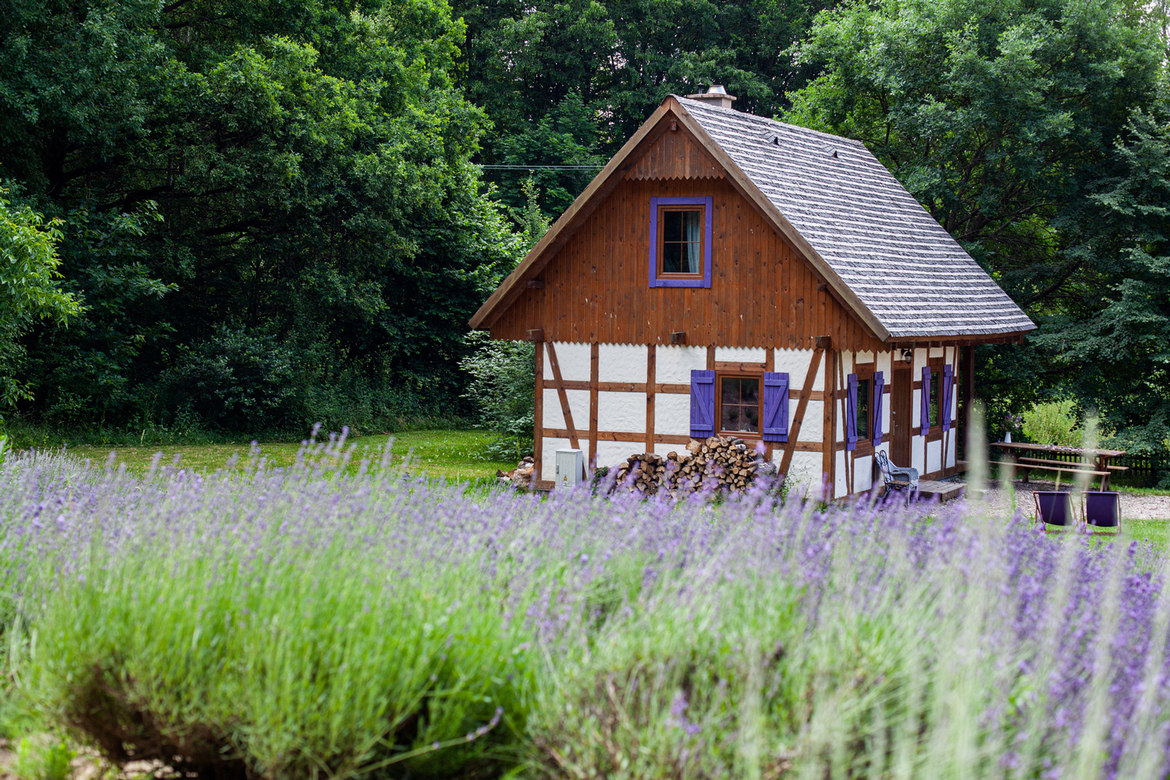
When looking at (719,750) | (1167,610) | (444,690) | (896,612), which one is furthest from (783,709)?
(1167,610)

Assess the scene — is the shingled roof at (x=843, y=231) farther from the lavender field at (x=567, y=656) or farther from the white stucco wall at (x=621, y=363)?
the lavender field at (x=567, y=656)

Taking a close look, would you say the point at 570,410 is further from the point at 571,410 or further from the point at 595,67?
the point at 595,67

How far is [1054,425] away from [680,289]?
8.95 metres

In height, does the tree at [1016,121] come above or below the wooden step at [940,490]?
above

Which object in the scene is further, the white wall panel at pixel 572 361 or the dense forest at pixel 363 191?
the dense forest at pixel 363 191

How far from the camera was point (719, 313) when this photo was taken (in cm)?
1512

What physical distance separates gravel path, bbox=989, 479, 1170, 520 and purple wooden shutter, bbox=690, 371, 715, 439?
4.07 m

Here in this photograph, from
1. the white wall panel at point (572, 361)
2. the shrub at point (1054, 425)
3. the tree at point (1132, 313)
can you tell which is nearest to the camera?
the white wall panel at point (572, 361)

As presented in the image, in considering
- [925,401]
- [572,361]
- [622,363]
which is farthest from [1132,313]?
[572,361]

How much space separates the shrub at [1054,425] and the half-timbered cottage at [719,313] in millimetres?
4346

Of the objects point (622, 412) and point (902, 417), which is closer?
point (622, 412)

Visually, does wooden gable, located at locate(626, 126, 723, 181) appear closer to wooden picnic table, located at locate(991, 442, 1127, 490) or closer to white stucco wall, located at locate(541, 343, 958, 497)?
white stucco wall, located at locate(541, 343, 958, 497)

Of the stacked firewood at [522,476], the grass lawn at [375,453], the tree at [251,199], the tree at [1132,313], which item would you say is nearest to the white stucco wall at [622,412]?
the stacked firewood at [522,476]

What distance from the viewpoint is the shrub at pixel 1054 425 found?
20.2 m
